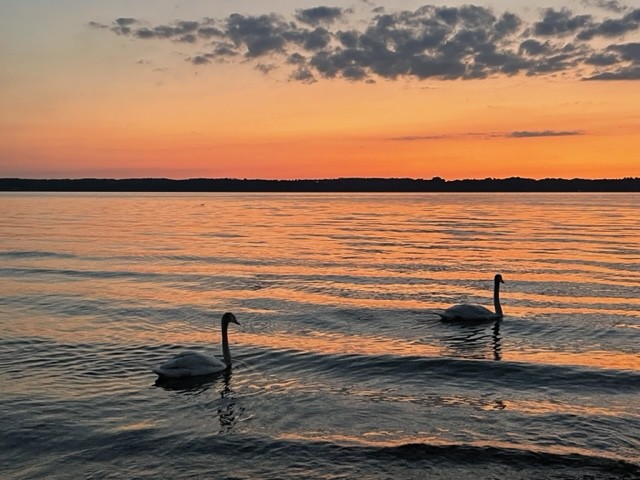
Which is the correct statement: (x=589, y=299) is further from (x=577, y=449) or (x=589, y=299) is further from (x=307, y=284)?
(x=577, y=449)

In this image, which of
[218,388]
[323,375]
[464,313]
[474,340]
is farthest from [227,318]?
[464,313]

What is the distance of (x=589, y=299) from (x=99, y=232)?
3894cm

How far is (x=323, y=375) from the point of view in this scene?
Result: 14.3 metres

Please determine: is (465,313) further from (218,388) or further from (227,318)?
(218,388)

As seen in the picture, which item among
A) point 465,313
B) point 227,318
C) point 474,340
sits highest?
point 227,318

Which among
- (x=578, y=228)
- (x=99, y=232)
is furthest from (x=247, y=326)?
(x=578, y=228)

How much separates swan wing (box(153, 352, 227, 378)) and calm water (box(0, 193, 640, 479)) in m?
0.24

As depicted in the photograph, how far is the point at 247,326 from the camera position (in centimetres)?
1916

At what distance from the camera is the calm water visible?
10.0 m

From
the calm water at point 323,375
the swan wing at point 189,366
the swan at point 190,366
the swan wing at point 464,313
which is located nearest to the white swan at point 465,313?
the swan wing at point 464,313

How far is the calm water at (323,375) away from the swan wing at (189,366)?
0.79 ft

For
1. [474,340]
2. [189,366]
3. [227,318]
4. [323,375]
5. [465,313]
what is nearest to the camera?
[189,366]

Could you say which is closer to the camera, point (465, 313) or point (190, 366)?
point (190, 366)

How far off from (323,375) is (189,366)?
276cm
